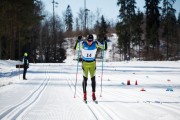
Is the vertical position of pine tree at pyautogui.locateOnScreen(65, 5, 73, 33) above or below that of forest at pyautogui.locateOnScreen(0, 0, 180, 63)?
above


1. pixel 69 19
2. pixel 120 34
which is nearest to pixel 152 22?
pixel 120 34

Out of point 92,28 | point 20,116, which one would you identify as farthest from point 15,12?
point 92,28

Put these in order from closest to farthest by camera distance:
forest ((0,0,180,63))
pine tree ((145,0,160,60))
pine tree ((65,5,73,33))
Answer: forest ((0,0,180,63)) < pine tree ((145,0,160,60)) < pine tree ((65,5,73,33))

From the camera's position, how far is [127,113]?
8.25m

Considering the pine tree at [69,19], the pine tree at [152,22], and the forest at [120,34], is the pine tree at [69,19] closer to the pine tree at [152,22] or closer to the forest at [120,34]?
the forest at [120,34]

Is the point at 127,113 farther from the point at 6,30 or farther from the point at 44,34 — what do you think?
the point at 44,34

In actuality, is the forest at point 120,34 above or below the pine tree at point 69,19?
below

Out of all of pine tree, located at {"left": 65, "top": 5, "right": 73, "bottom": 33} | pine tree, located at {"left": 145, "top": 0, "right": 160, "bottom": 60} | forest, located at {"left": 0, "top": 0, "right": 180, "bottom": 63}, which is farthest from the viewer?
pine tree, located at {"left": 65, "top": 5, "right": 73, "bottom": 33}

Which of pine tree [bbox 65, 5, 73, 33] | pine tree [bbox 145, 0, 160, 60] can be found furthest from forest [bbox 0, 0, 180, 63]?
pine tree [bbox 65, 5, 73, 33]

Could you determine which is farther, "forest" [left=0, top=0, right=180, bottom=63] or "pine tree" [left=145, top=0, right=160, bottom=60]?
"pine tree" [left=145, top=0, right=160, bottom=60]

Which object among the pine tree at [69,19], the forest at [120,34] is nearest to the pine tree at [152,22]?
the forest at [120,34]

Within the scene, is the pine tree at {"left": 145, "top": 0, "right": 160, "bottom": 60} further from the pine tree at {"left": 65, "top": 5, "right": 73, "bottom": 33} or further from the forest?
the pine tree at {"left": 65, "top": 5, "right": 73, "bottom": 33}

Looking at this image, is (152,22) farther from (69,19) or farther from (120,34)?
(69,19)

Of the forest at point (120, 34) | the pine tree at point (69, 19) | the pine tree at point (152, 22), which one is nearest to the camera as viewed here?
the forest at point (120, 34)
